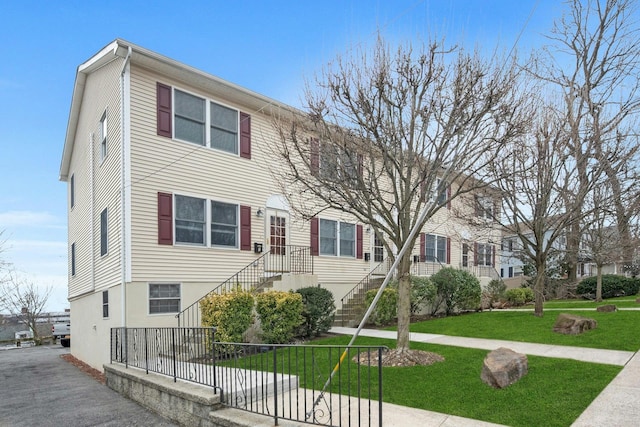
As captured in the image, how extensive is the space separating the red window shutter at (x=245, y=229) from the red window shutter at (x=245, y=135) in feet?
5.09

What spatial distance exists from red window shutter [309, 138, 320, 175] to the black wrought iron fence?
3108mm

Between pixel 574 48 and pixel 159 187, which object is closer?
pixel 159 187

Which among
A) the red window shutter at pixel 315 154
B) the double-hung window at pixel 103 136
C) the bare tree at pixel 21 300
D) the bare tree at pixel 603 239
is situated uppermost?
the double-hung window at pixel 103 136

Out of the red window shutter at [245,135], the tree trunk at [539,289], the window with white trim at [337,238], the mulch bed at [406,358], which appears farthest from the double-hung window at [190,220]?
the tree trunk at [539,289]

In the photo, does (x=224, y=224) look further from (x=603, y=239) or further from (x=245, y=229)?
(x=603, y=239)

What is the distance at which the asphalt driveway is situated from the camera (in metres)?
6.34

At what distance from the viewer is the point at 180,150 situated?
407 inches

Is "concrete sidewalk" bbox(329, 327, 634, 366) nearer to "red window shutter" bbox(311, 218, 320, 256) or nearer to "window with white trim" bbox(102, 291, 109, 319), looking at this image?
"red window shutter" bbox(311, 218, 320, 256)

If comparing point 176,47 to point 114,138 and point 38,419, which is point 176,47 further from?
point 38,419

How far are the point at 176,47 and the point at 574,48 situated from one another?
12.2 metres

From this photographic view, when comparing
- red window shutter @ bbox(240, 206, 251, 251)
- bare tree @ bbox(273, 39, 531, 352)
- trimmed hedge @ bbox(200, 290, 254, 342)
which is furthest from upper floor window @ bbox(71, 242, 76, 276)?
bare tree @ bbox(273, 39, 531, 352)

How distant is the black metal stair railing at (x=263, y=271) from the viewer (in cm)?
988

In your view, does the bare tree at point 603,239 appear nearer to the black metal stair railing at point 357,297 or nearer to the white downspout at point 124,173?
the black metal stair railing at point 357,297

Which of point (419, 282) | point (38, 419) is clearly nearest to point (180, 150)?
point (38, 419)
